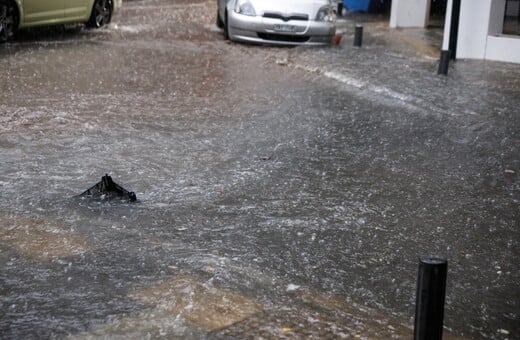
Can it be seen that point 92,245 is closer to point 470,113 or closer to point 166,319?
point 166,319

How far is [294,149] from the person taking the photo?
8.36m

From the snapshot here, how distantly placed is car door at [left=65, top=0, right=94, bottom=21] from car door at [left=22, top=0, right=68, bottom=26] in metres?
0.29

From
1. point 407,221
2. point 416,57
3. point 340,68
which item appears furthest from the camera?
point 416,57

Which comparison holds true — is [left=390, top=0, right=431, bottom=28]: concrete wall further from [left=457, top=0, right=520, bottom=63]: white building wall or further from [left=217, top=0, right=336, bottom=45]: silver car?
[left=457, top=0, right=520, bottom=63]: white building wall

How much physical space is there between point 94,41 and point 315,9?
431 centimetres

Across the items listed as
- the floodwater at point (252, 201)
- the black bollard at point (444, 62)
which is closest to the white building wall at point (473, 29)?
the floodwater at point (252, 201)

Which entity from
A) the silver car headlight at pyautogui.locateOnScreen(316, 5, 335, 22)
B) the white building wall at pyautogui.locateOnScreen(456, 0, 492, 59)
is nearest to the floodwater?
the white building wall at pyautogui.locateOnScreen(456, 0, 492, 59)

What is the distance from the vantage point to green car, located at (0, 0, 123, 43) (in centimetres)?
1470

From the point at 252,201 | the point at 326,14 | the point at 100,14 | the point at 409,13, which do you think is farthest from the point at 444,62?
the point at 100,14

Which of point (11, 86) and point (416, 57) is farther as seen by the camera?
point (416, 57)

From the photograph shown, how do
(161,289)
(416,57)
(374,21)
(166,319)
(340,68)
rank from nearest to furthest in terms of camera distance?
(166,319) < (161,289) < (340,68) < (416,57) < (374,21)

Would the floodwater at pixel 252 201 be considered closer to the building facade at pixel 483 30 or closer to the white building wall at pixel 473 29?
the building facade at pixel 483 30

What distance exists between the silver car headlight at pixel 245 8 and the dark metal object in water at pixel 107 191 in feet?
32.7

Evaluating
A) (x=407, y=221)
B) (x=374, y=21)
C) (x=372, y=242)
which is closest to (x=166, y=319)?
(x=372, y=242)
